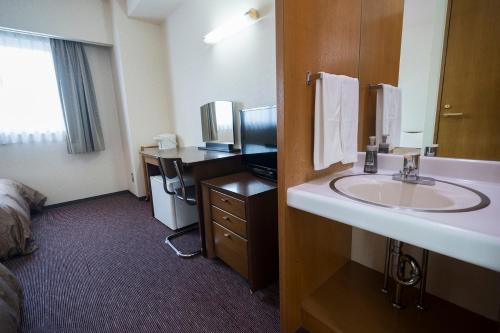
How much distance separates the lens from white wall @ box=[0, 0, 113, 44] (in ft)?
8.57

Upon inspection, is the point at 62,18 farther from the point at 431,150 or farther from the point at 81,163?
the point at 431,150

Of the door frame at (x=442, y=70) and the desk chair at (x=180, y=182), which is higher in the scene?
the door frame at (x=442, y=70)

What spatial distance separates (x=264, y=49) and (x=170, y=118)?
217 centimetres

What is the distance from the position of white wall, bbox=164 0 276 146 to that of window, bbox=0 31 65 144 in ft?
4.97

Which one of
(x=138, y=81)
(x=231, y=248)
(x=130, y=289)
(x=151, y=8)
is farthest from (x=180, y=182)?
(x=151, y=8)

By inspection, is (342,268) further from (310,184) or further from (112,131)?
(112,131)

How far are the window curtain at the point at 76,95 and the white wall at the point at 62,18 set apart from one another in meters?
0.19

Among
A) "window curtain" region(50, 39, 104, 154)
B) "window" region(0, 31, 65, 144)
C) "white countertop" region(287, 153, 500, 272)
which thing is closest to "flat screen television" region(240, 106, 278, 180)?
"white countertop" region(287, 153, 500, 272)

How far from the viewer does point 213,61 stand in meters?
2.50

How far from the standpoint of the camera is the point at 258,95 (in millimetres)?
2043

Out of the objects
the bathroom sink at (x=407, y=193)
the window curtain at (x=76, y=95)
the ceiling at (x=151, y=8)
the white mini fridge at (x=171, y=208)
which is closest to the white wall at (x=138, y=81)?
the ceiling at (x=151, y=8)

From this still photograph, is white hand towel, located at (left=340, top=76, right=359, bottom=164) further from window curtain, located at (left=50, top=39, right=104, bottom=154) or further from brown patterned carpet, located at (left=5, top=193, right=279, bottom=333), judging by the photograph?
window curtain, located at (left=50, top=39, right=104, bottom=154)

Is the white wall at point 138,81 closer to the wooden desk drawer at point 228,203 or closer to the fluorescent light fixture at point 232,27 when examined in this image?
the fluorescent light fixture at point 232,27

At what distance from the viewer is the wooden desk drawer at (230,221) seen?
144cm
